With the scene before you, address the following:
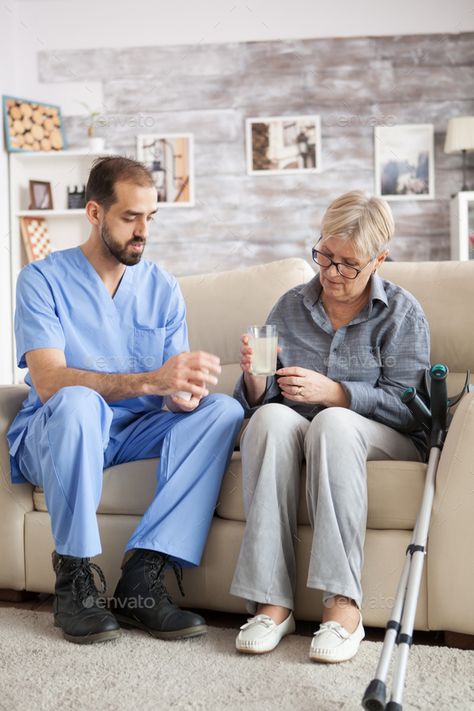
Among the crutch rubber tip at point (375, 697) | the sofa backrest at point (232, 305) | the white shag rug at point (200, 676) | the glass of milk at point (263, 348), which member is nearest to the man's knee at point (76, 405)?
the glass of milk at point (263, 348)

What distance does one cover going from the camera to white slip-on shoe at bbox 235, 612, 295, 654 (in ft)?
5.58

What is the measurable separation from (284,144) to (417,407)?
310 cm

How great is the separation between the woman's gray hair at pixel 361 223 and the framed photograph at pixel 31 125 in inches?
122

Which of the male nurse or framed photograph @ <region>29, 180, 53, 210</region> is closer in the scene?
the male nurse

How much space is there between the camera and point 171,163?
4758 millimetres

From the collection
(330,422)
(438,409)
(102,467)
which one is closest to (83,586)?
(102,467)

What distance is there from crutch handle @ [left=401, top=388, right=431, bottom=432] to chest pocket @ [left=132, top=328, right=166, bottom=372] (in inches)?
26.9

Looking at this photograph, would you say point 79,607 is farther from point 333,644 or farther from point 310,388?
point 310,388

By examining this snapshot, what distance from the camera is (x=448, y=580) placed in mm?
1761

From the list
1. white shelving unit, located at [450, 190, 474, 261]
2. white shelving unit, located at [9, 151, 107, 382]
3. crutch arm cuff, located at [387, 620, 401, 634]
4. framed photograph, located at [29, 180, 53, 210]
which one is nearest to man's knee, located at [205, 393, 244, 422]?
crutch arm cuff, located at [387, 620, 401, 634]

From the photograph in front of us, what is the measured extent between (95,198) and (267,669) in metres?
1.22

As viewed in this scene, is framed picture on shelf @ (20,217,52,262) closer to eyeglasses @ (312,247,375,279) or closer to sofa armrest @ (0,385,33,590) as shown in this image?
sofa armrest @ (0,385,33,590)

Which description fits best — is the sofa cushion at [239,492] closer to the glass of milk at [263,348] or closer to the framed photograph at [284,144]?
the glass of milk at [263,348]

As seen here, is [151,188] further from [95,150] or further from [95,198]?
[95,150]
